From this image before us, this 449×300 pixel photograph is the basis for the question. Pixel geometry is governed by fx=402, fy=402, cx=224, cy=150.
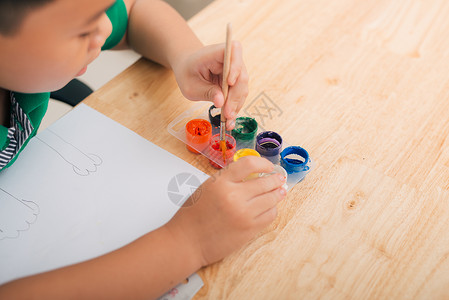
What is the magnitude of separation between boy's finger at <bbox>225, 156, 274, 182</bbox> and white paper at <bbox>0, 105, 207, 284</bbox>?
0.08m

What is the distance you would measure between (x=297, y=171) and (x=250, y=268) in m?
0.17

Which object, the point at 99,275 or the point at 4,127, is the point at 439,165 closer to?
the point at 99,275

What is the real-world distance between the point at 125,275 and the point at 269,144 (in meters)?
0.29

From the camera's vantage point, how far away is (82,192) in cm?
59

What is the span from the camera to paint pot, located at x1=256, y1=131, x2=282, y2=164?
63 centimetres

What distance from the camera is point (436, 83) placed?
2.53 feet

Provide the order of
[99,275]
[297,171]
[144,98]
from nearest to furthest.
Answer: [99,275] → [297,171] → [144,98]

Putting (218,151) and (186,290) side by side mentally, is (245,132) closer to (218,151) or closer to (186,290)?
(218,151)

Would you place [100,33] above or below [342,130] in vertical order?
above

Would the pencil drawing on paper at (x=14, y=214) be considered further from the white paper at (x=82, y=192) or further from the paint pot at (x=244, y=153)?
the paint pot at (x=244, y=153)

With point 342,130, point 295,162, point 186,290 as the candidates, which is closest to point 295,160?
point 295,162

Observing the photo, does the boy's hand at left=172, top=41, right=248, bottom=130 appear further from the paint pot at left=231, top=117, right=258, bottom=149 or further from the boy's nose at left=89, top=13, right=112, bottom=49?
the boy's nose at left=89, top=13, right=112, bottom=49

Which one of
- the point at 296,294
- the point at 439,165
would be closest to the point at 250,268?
the point at 296,294

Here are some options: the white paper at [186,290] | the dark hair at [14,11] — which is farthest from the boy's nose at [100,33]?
the white paper at [186,290]
